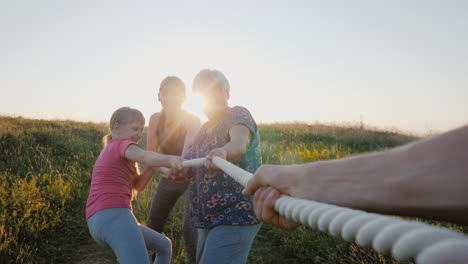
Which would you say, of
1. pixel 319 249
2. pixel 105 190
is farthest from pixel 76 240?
pixel 319 249

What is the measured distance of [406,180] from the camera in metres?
0.66

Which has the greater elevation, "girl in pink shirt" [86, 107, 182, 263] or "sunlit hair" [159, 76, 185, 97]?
"sunlit hair" [159, 76, 185, 97]

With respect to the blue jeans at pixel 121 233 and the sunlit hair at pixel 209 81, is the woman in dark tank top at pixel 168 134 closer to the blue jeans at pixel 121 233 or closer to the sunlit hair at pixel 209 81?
the blue jeans at pixel 121 233

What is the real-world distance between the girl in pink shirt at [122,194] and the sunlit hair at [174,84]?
0.77m

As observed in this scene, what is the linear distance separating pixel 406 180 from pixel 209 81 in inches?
82.1

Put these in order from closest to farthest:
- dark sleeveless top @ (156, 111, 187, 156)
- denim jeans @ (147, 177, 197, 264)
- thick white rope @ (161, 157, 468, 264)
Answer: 1. thick white rope @ (161, 157, 468, 264)
2. denim jeans @ (147, 177, 197, 264)
3. dark sleeveless top @ (156, 111, 187, 156)

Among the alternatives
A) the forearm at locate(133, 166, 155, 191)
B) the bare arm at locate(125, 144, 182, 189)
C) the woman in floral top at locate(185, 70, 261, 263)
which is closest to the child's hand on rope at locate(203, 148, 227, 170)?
the woman in floral top at locate(185, 70, 261, 263)

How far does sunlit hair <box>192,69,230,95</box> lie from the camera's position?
2605 millimetres

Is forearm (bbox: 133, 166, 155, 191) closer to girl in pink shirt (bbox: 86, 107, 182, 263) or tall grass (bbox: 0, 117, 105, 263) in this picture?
girl in pink shirt (bbox: 86, 107, 182, 263)

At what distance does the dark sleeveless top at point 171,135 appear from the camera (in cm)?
395

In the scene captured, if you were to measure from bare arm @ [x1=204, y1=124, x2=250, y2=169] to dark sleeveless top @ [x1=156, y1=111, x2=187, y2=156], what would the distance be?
1.56 metres

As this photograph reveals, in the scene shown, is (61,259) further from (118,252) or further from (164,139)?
(118,252)

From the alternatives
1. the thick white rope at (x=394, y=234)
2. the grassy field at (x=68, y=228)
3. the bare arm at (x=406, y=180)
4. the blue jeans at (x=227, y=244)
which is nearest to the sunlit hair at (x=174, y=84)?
the blue jeans at (x=227, y=244)

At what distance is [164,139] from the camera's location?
13.0ft
